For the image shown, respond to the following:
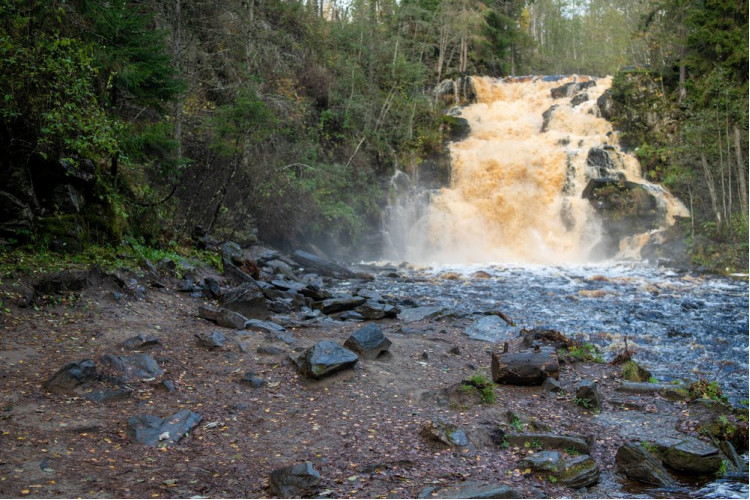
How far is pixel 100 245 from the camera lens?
9.27 metres

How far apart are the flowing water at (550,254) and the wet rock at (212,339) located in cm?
478

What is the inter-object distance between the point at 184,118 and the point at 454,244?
13.5 metres

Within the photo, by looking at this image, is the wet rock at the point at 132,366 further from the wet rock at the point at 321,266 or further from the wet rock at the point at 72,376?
the wet rock at the point at 321,266

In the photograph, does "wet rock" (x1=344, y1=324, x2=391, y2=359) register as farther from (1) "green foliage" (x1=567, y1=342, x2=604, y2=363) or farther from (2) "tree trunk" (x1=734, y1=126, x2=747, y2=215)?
(2) "tree trunk" (x1=734, y1=126, x2=747, y2=215)

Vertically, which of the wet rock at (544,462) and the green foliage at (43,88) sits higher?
the green foliage at (43,88)

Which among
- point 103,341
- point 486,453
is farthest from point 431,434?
point 103,341

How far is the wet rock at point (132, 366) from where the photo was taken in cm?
554

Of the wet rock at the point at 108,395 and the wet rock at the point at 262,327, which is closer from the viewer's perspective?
the wet rock at the point at 108,395

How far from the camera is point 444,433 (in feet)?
16.1

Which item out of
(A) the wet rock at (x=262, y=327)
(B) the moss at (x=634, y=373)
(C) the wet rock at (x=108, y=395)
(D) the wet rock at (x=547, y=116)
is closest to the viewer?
(C) the wet rock at (x=108, y=395)

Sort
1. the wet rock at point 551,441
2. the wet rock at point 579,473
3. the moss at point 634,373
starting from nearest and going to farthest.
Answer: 1. the wet rock at point 579,473
2. the wet rock at point 551,441
3. the moss at point 634,373

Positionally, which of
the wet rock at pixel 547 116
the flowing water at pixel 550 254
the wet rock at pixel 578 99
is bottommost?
the flowing water at pixel 550 254

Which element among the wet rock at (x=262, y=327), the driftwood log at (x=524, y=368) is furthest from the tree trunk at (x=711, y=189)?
the wet rock at (x=262, y=327)

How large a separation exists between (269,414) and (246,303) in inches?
162
